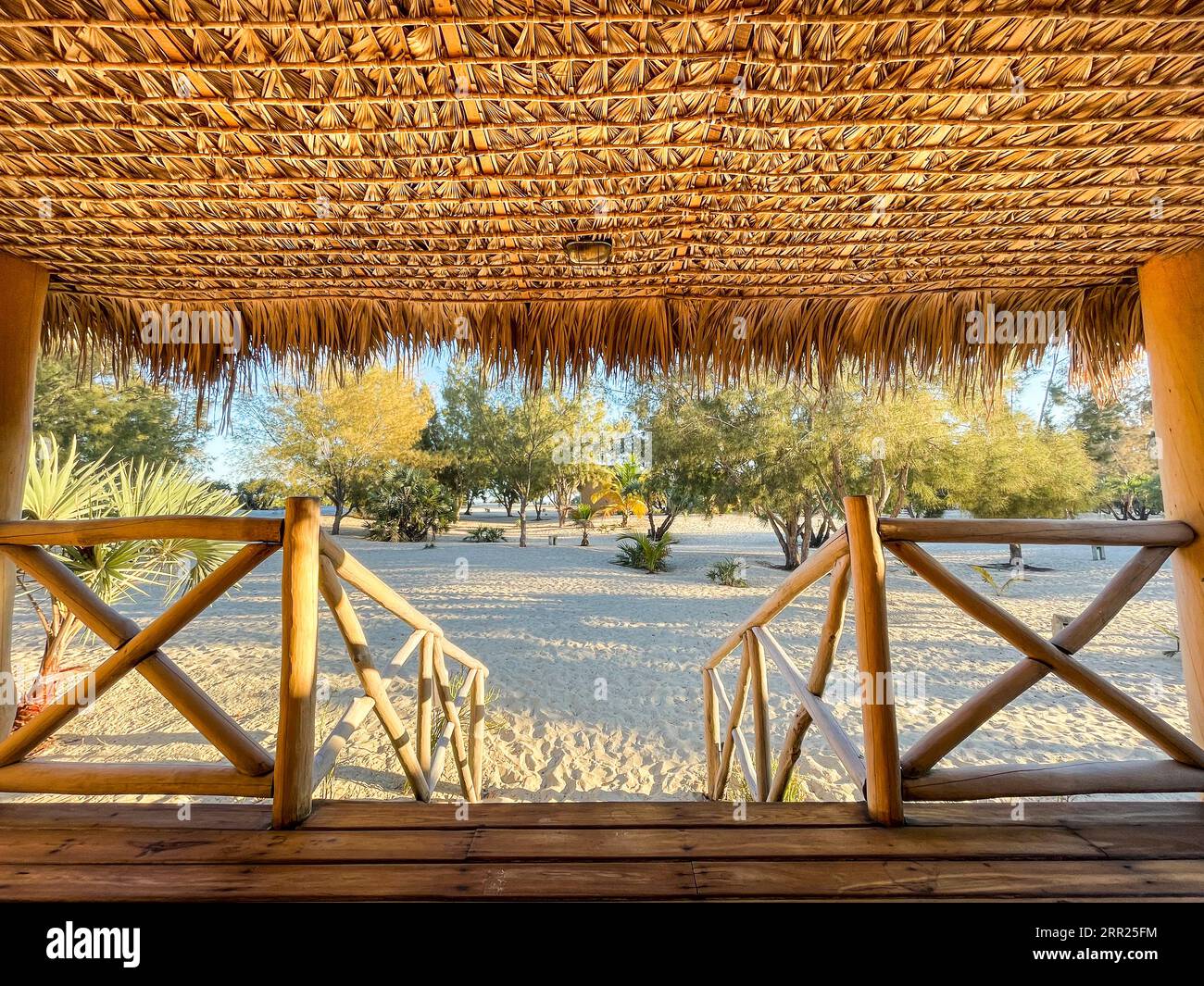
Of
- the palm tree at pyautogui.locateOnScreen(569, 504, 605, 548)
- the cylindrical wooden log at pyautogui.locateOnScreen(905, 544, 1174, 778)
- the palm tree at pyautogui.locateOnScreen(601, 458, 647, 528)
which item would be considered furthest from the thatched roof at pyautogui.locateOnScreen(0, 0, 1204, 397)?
the palm tree at pyautogui.locateOnScreen(569, 504, 605, 548)

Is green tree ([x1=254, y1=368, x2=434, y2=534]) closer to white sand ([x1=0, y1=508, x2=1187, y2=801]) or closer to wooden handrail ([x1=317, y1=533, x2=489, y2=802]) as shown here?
white sand ([x1=0, y1=508, x2=1187, y2=801])

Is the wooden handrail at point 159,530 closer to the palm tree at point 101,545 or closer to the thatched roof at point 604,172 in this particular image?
the thatched roof at point 604,172

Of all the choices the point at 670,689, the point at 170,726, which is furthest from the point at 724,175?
the point at 170,726

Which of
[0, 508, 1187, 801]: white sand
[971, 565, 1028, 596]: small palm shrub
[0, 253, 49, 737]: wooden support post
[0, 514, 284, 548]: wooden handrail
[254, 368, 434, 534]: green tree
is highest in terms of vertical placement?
[254, 368, 434, 534]: green tree

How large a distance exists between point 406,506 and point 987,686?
16.3 meters

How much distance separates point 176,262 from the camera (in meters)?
1.90

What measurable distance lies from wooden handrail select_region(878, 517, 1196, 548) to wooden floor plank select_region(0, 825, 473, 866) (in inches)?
57.2

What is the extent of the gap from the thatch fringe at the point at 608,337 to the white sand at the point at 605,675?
2.91 metres

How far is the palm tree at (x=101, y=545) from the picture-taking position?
2.96 m

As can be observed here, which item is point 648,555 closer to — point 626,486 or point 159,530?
point 626,486

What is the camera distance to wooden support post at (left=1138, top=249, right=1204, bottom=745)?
1.62 meters

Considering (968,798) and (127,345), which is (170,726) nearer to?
(127,345)

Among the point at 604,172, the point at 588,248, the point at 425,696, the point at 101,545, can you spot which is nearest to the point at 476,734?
the point at 425,696

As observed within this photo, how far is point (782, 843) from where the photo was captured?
4.06 feet
